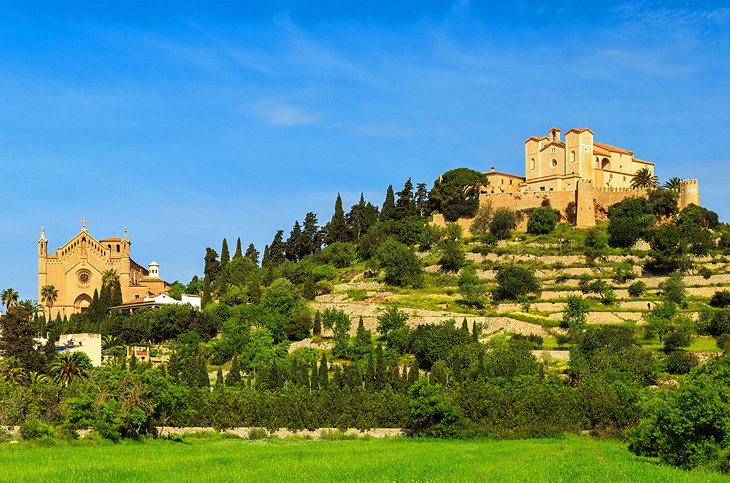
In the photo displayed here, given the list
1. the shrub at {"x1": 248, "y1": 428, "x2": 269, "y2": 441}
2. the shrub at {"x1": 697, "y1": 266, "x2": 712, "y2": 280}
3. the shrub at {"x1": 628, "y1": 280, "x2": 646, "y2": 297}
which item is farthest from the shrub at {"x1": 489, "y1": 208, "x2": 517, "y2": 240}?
the shrub at {"x1": 248, "y1": 428, "x2": 269, "y2": 441}

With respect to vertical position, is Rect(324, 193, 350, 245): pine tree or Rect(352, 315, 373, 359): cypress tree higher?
Rect(324, 193, 350, 245): pine tree

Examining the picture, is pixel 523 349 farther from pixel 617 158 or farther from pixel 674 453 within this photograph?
pixel 617 158

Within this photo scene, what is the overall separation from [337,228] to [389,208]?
191 inches

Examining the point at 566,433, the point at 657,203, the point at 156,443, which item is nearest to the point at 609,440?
the point at 566,433

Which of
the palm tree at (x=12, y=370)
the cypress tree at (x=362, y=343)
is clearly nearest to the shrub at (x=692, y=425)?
the cypress tree at (x=362, y=343)

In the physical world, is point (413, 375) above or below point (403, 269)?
below

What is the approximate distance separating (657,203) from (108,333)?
3902 cm

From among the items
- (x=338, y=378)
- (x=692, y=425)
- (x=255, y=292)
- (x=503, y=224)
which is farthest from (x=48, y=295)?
(x=692, y=425)

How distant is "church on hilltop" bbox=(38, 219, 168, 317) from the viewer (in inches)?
3487

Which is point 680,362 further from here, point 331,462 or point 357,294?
point 331,462

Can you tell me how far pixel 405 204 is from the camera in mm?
91500

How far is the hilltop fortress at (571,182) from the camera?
81875mm

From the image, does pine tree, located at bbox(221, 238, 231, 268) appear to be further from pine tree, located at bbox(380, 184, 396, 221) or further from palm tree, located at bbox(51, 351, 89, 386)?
palm tree, located at bbox(51, 351, 89, 386)

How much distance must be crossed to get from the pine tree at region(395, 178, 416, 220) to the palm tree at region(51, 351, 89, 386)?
37.3 meters
